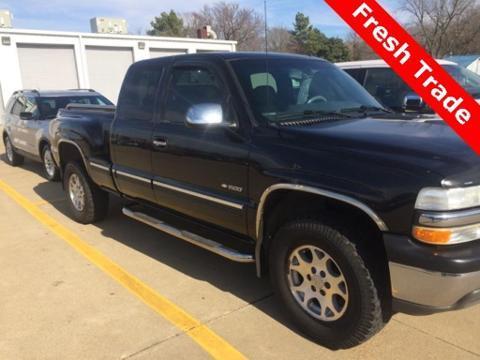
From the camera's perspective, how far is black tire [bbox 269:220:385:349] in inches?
106

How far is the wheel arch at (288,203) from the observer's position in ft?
8.50

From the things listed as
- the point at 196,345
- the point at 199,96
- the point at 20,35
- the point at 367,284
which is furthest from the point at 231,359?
the point at 20,35

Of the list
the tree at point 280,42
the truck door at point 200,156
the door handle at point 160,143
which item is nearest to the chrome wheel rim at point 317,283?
the truck door at point 200,156

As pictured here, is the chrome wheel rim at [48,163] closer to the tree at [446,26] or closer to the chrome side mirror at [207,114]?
the chrome side mirror at [207,114]

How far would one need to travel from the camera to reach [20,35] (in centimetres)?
2073

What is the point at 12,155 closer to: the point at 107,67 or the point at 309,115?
the point at 309,115

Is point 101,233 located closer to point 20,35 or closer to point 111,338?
point 111,338

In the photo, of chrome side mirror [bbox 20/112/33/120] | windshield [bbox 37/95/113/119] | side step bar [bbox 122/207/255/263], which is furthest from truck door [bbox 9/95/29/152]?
side step bar [bbox 122/207/255/263]

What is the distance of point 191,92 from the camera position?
3.98 meters

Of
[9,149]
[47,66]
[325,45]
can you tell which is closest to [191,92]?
[9,149]

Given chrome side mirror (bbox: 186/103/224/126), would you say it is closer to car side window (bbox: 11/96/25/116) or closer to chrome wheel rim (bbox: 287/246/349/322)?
chrome wheel rim (bbox: 287/246/349/322)

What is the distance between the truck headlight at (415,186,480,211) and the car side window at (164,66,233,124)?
5.28 feet

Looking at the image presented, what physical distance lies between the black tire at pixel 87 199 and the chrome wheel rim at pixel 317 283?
336cm

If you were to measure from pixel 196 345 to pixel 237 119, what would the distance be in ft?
5.42
